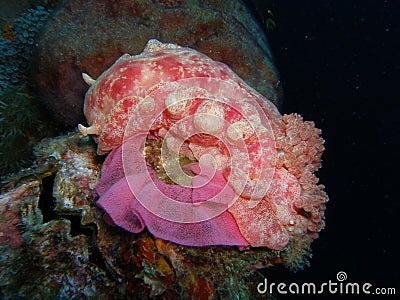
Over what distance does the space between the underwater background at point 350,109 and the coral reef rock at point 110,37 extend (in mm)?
6769

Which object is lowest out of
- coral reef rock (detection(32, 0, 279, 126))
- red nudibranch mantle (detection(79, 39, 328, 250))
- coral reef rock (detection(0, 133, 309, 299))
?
coral reef rock (detection(0, 133, 309, 299))

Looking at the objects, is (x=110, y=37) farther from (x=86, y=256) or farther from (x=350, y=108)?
(x=350, y=108)

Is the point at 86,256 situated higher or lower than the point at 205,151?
lower

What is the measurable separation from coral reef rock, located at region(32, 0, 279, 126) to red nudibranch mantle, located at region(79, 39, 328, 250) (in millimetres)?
1764

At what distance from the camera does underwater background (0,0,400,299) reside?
10.2 metres

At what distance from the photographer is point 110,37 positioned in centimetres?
405

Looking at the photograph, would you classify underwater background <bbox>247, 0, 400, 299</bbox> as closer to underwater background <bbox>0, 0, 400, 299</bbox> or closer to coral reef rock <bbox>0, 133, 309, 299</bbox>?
underwater background <bbox>0, 0, 400, 299</bbox>

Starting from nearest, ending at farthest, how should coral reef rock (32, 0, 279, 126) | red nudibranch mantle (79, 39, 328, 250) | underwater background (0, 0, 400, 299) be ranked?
red nudibranch mantle (79, 39, 328, 250)
coral reef rock (32, 0, 279, 126)
underwater background (0, 0, 400, 299)

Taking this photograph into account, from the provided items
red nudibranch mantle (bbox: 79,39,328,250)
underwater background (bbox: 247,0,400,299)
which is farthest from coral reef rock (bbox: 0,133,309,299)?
underwater background (bbox: 247,0,400,299)

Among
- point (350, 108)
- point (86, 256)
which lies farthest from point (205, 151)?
point (350, 108)

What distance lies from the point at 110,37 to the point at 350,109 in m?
9.61

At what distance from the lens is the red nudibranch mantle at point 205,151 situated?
207cm

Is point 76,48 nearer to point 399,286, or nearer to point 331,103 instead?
point 331,103

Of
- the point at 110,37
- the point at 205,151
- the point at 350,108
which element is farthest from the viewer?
the point at 350,108
